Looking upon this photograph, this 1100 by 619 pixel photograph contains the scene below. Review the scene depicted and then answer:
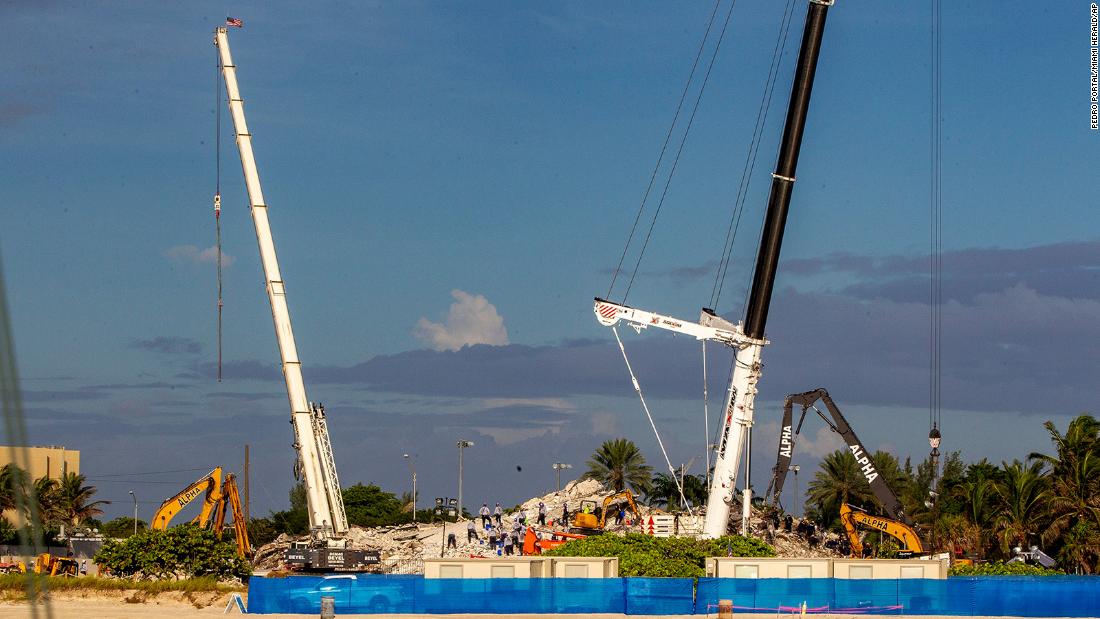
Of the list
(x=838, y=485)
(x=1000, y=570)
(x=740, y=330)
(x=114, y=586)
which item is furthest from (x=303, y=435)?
(x=838, y=485)

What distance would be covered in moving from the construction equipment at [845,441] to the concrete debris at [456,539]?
14.4 feet

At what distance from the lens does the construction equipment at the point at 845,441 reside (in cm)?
7106

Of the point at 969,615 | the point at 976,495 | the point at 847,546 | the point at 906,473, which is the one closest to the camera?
the point at 969,615

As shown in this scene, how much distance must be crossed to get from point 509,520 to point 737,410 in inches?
1263

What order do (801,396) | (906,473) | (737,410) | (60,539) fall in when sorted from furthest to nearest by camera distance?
(906,473) → (60,539) → (801,396) → (737,410)

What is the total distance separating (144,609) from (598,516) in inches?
1246

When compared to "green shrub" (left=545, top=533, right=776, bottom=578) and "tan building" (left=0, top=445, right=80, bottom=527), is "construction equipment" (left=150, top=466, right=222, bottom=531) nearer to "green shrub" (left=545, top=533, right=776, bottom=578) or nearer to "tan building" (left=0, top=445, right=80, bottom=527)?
"green shrub" (left=545, top=533, right=776, bottom=578)

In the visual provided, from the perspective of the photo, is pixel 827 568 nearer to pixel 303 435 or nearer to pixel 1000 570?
pixel 1000 570

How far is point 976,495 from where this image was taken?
288ft

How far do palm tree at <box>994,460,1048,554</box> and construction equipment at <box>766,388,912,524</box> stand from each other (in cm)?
1226

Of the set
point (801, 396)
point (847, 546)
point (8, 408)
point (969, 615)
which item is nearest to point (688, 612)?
point (969, 615)

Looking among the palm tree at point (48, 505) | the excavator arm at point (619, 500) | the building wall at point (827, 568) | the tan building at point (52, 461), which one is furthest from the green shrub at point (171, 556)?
the tan building at point (52, 461)

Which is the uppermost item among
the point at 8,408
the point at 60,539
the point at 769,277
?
the point at 769,277

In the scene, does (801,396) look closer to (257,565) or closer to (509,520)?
(509,520)
